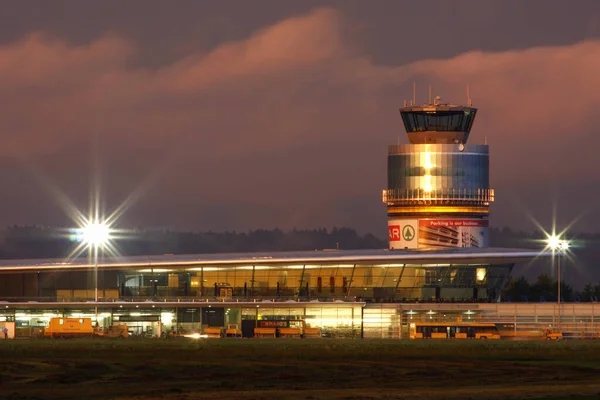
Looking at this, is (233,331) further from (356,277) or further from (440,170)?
(440,170)

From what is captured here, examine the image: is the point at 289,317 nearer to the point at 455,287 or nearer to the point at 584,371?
the point at 455,287

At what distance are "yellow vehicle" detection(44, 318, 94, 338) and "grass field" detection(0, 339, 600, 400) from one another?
21865 millimetres

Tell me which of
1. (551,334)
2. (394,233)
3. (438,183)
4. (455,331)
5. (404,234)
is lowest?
(551,334)

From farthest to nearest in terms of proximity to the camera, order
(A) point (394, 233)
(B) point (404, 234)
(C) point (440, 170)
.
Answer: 1. (A) point (394, 233)
2. (B) point (404, 234)
3. (C) point (440, 170)

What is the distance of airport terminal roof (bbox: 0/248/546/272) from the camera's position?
176750mm

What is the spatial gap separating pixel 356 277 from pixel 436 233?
36.0 ft

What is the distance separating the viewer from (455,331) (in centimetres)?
15875

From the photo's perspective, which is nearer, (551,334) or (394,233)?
(551,334)

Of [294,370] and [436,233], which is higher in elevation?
[436,233]

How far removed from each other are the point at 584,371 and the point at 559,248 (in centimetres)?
7038

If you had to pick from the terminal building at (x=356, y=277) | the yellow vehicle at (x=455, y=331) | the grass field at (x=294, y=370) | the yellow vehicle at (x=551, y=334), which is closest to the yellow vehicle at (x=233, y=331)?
the terminal building at (x=356, y=277)

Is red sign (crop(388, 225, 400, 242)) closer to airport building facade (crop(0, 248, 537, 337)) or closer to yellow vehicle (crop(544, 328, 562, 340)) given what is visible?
airport building facade (crop(0, 248, 537, 337))

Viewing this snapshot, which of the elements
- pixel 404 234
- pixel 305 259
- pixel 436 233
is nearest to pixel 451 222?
pixel 436 233

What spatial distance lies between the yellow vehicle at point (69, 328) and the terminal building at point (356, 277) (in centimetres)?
872
